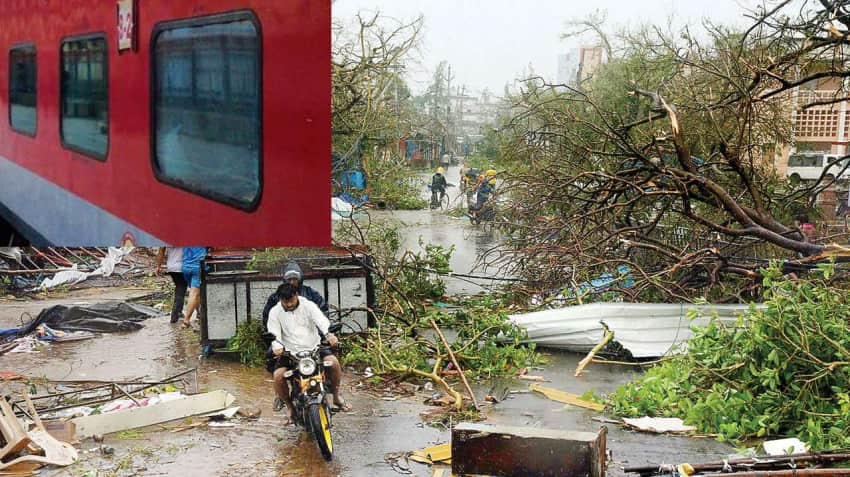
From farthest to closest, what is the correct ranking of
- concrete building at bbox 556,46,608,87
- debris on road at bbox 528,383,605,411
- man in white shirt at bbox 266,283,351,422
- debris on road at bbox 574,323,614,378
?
1. concrete building at bbox 556,46,608,87
2. debris on road at bbox 574,323,614,378
3. debris on road at bbox 528,383,605,411
4. man in white shirt at bbox 266,283,351,422

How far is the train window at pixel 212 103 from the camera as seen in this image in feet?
9.67

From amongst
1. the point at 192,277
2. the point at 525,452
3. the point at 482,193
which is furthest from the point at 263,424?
the point at 482,193

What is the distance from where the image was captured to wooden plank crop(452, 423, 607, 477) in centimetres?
437

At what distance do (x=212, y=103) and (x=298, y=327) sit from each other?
2814 millimetres

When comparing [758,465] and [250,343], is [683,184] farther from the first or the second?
[250,343]

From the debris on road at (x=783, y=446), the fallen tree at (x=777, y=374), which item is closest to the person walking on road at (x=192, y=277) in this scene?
the fallen tree at (x=777, y=374)

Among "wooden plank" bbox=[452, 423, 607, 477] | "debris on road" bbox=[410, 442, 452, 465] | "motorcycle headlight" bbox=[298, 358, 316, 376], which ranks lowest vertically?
"debris on road" bbox=[410, 442, 452, 465]

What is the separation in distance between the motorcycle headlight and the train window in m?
2.38

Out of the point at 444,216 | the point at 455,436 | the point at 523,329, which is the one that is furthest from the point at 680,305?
the point at 444,216

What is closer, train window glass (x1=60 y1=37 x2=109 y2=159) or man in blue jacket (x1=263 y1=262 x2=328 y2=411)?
train window glass (x1=60 y1=37 x2=109 y2=159)

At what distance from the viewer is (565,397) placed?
6141 millimetres

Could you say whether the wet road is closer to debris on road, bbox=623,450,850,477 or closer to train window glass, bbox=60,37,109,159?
debris on road, bbox=623,450,850,477

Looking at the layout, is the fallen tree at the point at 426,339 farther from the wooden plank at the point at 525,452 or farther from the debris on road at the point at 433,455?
the wooden plank at the point at 525,452

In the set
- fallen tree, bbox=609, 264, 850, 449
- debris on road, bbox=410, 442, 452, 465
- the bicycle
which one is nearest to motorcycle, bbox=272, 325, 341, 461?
debris on road, bbox=410, 442, 452, 465
